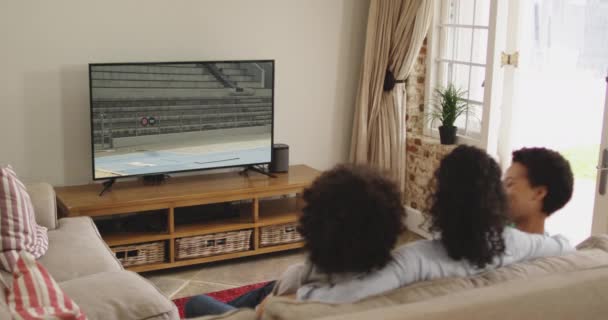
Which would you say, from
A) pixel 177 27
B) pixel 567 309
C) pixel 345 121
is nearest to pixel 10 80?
pixel 177 27

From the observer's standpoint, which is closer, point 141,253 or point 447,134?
point 141,253

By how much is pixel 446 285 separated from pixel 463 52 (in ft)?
10.8

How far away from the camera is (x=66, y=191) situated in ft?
14.3

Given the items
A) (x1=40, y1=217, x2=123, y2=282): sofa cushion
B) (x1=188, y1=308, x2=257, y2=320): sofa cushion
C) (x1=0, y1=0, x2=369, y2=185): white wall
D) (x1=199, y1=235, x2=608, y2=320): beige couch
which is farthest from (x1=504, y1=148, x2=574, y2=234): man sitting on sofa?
(x1=0, y1=0, x2=369, y2=185): white wall

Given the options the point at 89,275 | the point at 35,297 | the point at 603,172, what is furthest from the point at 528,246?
the point at 603,172

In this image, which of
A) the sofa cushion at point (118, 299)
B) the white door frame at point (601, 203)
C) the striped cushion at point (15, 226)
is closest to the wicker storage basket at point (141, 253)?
the striped cushion at point (15, 226)

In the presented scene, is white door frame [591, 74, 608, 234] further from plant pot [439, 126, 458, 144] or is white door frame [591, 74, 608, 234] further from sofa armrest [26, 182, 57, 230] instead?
sofa armrest [26, 182, 57, 230]

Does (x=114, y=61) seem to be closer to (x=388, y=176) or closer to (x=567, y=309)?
(x=388, y=176)

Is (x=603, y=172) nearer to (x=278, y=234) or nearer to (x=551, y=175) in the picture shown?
(x=551, y=175)

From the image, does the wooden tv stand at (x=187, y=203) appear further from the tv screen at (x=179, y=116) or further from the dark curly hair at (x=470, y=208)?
the dark curly hair at (x=470, y=208)

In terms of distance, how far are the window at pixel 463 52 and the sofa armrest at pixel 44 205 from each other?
8.48ft

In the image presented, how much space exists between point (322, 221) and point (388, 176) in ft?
0.67

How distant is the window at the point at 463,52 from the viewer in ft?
15.4

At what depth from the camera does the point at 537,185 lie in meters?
2.26
